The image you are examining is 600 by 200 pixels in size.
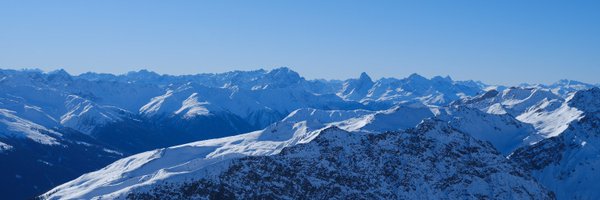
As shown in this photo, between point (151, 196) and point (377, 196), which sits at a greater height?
point (151, 196)

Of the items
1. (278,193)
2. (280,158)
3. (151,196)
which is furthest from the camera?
(280,158)

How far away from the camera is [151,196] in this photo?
16238cm

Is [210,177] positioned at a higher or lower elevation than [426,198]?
higher

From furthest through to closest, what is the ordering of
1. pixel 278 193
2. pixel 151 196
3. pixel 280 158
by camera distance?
pixel 280 158
pixel 278 193
pixel 151 196

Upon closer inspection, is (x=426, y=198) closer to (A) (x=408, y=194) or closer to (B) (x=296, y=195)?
(A) (x=408, y=194)

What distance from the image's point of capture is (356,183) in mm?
192500

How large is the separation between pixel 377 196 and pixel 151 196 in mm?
61717

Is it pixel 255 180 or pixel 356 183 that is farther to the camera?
pixel 356 183

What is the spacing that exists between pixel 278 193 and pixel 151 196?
31.2 metres

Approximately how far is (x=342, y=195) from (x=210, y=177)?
116 ft

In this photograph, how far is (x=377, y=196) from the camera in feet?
625

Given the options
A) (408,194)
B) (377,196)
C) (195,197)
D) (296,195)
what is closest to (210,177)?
(195,197)

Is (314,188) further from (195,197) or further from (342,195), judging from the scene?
(195,197)

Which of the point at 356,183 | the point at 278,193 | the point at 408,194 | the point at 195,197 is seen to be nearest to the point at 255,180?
the point at 278,193
